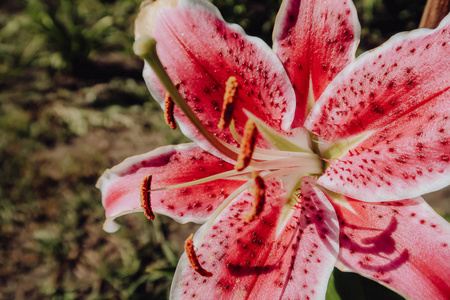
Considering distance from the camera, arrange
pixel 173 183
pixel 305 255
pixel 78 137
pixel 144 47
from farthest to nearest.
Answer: pixel 78 137 < pixel 173 183 < pixel 305 255 < pixel 144 47

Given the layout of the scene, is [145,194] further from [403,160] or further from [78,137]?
[78,137]

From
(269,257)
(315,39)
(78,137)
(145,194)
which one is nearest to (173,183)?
(145,194)

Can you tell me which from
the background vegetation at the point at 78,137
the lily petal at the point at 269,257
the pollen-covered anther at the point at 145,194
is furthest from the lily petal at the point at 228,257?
the background vegetation at the point at 78,137

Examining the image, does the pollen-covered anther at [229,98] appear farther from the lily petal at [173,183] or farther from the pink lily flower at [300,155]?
the lily petal at [173,183]

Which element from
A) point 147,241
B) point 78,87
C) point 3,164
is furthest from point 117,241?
point 78,87

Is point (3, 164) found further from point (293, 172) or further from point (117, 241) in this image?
point (293, 172)

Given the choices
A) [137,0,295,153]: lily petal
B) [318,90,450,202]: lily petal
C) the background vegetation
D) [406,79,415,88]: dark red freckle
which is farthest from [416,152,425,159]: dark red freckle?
the background vegetation
